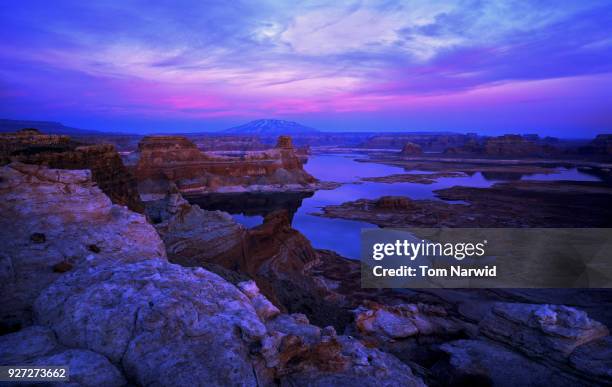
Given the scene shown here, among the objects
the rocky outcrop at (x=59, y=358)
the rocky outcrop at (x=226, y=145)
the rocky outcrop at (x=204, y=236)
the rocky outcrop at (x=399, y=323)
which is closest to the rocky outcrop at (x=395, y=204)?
the rocky outcrop at (x=204, y=236)

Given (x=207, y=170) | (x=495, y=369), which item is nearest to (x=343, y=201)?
(x=207, y=170)

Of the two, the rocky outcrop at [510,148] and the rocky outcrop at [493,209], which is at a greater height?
the rocky outcrop at [510,148]

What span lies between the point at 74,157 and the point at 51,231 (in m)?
9.24

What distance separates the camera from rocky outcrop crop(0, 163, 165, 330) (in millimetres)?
7762

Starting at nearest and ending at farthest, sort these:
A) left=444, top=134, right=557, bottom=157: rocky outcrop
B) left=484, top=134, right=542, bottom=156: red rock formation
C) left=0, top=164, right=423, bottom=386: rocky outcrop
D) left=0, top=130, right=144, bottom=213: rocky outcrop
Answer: left=0, top=164, right=423, bottom=386: rocky outcrop
left=0, top=130, right=144, bottom=213: rocky outcrop
left=444, top=134, right=557, bottom=157: rocky outcrop
left=484, top=134, right=542, bottom=156: red rock formation

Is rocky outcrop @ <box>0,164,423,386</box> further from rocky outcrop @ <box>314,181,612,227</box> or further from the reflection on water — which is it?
rocky outcrop @ <box>314,181,612,227</box>

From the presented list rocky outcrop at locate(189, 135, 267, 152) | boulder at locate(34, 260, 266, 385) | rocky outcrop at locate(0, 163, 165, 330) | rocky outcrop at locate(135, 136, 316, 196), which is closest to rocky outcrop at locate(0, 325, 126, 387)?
boulder at locate(34, 260, 266, 385)

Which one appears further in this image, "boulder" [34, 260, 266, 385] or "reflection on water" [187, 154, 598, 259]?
"reflection on water" [187, 154, 598, 259]

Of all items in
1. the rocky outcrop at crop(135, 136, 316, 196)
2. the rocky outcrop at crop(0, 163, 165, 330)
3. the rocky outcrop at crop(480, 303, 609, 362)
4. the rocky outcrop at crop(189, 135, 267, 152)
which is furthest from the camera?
the rocky outcrop at crop(189, 135, 267, 152)

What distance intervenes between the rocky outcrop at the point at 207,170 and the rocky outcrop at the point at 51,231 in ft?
153

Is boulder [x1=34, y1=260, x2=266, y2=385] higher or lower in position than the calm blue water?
higher

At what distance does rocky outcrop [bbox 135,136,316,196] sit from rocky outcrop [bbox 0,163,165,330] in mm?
46543

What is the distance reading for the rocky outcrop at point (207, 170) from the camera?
56375 millimetres

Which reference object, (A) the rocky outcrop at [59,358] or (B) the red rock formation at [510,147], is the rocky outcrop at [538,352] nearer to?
(A) the rocky outcrop at [59,358]
